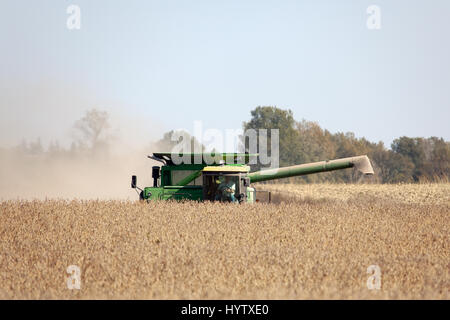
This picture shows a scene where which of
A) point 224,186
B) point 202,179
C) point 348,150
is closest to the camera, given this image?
point 224,186

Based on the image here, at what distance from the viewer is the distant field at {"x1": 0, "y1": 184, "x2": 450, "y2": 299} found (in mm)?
5598

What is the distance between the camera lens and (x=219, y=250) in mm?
7391

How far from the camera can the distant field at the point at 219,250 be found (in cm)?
560

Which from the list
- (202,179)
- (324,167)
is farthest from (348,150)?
(202,179)

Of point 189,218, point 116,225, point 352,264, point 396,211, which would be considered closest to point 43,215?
point 116,225

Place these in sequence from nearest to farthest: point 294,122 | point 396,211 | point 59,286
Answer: point 59,286
point 396,211
point 294,122

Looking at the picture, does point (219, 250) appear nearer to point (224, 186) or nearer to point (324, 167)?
point (224, 186)

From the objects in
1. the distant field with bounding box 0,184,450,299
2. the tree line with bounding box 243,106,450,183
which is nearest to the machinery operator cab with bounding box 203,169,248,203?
the distant field with bounding box 0,184,450,299

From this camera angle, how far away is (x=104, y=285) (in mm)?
5879

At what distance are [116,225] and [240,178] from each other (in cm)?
482

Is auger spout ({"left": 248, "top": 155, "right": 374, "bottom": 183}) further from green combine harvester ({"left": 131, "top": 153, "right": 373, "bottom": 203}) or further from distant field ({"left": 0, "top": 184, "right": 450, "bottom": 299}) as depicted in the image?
distant field ({"left": 0, "top": 184, "right": 450, "bottom": 299})

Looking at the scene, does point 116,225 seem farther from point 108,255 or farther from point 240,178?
point 240,178

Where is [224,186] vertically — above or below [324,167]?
below

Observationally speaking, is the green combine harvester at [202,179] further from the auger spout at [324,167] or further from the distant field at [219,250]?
the auger spout at [324,167]
